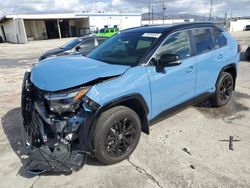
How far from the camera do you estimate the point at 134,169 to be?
10.4 ft

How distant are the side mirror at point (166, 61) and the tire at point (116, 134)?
0.77 m

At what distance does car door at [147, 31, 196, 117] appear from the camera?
3.44 metres

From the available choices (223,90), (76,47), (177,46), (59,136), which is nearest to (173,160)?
(59,136)

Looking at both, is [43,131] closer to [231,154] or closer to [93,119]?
[93,119]

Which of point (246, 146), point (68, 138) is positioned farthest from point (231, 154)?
point (68, 138)

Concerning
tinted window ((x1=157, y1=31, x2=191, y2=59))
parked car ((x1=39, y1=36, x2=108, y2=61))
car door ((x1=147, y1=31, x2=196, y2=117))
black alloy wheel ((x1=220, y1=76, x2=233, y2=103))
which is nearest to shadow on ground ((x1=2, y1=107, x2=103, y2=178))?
car door ((x1=147, y1=31, x2=196, y2=117))

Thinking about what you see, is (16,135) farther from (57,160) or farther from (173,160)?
(173,160)

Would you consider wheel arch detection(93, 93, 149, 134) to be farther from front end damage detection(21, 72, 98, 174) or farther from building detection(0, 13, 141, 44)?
building detection(0, 13, 141, 44)

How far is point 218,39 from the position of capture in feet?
15.4

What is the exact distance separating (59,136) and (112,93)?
83 centimetres

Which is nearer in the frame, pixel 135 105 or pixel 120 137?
pixel 120 137

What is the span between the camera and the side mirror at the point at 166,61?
332cm

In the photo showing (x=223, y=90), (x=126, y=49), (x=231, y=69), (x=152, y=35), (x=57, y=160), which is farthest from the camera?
(x=231, y=69)

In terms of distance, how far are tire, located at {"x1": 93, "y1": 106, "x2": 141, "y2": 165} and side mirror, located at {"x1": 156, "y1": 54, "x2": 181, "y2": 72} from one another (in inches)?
30.4
